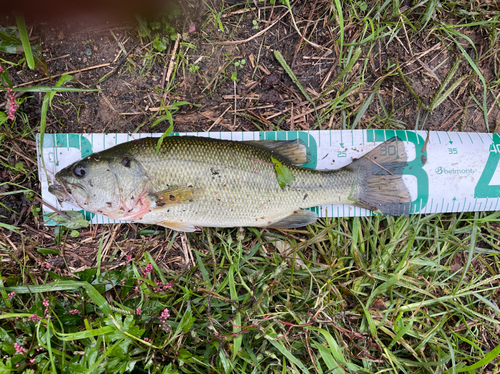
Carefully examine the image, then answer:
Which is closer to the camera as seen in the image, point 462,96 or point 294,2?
point 294,2

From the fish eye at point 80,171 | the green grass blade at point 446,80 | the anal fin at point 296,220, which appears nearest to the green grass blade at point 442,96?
the green grass blade at point 446,80

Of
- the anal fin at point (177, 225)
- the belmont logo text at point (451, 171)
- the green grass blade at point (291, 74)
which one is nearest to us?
the anal fin at point (177, 225)

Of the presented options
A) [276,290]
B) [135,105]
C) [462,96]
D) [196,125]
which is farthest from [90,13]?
[462,96]

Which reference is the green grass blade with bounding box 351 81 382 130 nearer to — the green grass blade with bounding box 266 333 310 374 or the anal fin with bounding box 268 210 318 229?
the anal fin with bounding box 268 210 318 229

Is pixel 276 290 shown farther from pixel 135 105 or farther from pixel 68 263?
pixel 135 105

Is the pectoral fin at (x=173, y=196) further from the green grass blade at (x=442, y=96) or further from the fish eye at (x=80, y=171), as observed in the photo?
the green grass blade at (x=442, y=96)

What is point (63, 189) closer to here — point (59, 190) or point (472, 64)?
point (59, 190)
